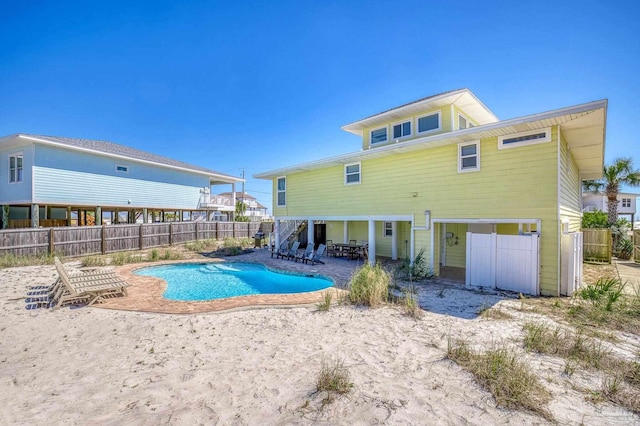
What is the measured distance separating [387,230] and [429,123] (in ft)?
19.4

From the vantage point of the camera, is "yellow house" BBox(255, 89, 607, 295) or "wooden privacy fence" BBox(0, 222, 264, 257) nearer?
"yellow house" BBox(255, 89, 607, 295)

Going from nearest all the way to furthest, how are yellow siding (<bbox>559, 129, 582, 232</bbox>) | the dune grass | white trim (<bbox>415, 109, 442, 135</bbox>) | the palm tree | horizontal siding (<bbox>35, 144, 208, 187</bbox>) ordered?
the dune grass → yellow siding (<bbox>559, 129, 582, 232</bbox>) → white trim (<bbox>415, 109, 442, 135</bbox>) → horizontal siding (<bbox>35, 144, 208, 187</bbox>) → the palm tree

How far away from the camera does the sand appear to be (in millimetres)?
3133

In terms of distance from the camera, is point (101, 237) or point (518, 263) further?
point (101, 237)

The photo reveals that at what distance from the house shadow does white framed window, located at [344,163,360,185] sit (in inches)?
224

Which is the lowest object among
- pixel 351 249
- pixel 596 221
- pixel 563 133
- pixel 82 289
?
pixel 82 289

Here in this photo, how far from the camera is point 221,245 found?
1986 cm

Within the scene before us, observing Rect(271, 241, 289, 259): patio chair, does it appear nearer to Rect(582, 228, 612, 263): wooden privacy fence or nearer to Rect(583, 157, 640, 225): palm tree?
Rect(582, 228, 612, 263): wooden privacy fence

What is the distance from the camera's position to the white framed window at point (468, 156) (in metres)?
9.48

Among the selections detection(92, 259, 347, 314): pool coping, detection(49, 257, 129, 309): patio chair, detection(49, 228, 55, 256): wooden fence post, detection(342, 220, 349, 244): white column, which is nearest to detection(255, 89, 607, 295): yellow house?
detection(342, 220, 349, 244): white column

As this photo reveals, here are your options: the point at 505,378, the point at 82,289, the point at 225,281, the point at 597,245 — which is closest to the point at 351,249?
the point at 225,281

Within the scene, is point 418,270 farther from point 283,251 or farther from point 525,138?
point 283,251

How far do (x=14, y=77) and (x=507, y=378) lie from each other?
72.3 feet

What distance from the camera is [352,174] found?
13.6 meters
